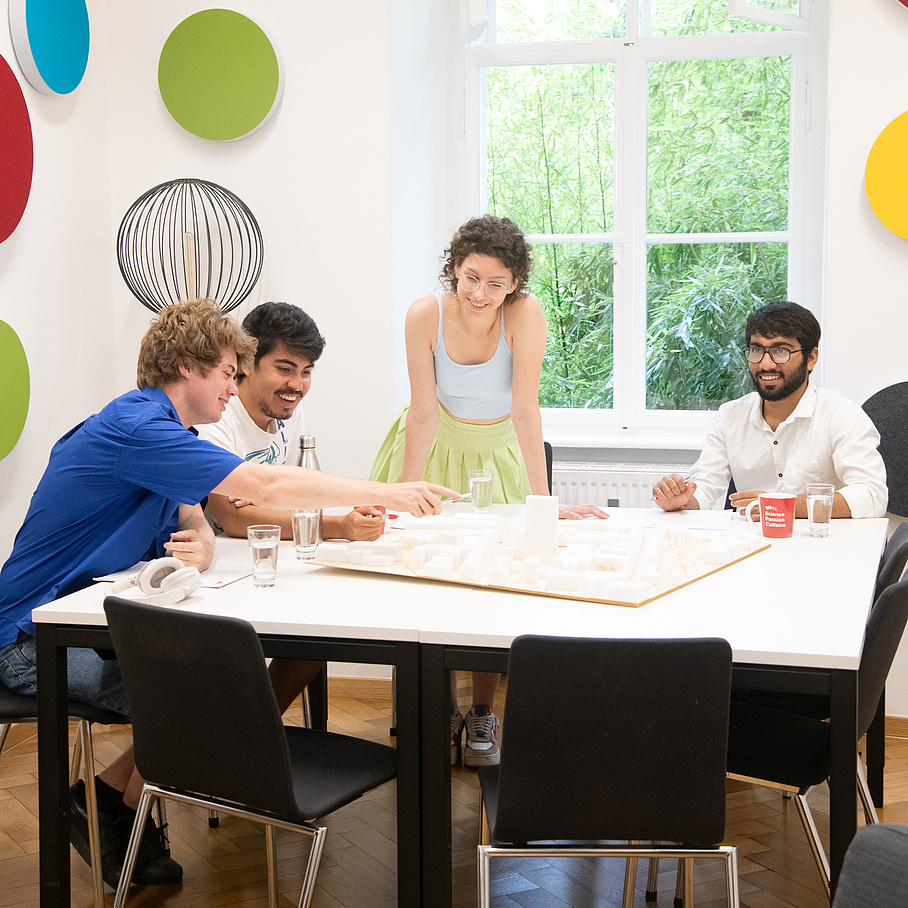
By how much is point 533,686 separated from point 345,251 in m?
2.44

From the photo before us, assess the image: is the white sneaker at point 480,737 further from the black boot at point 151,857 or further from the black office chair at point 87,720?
the black office chair at point 87,720

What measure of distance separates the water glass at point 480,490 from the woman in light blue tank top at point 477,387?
327 millimetres

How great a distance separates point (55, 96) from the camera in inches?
132

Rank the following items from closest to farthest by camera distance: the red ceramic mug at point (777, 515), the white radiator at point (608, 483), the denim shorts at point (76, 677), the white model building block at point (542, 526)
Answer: the denim shorts at point (76, 677) < the white model building block at point (542, 526) < the red ceramic mug at point (777, 515) < the white radiator at point (608, 483)

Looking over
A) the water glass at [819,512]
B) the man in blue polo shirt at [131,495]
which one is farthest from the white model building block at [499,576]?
the water glass at [819,512]

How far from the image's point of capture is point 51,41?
325 cm

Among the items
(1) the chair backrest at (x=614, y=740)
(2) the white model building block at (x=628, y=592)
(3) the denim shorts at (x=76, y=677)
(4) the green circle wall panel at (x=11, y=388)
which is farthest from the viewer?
(4) the green circle wall panel at (x=11, y=388)

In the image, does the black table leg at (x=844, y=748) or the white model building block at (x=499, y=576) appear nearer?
the black table leg at (x=844, y=748)

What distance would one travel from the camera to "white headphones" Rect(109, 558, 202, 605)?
1.90 m

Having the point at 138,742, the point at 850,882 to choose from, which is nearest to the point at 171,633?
the point at 138,742

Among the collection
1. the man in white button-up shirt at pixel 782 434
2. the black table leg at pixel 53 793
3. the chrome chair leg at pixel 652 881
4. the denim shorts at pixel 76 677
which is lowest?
the chrome chair leg at pixel 652 881

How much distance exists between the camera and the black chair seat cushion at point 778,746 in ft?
6.25

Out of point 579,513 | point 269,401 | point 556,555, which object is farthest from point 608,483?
point 556,555

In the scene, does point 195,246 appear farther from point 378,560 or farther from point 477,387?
point 378,560
